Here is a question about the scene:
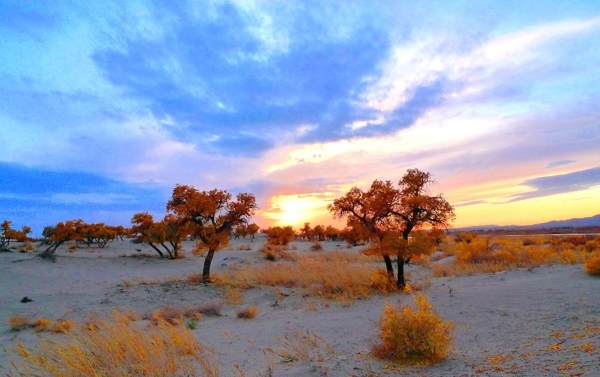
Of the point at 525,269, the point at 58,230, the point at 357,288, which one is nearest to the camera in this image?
the point at 357,288

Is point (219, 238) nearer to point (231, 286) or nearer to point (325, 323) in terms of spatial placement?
point (231, 286)

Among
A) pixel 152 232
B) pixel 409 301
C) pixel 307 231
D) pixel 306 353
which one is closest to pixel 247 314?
pixel 409 301

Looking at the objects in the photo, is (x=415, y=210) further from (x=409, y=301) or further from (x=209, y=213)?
(x=209, y=213)

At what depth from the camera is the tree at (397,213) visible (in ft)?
52.7

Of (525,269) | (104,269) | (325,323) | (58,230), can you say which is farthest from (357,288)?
(58,230)

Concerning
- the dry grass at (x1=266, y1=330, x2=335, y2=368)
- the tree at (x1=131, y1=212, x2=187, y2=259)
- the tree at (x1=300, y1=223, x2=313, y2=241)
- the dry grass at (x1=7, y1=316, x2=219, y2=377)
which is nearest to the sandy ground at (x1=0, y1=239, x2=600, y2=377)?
the dry grass at (x1=266, y1=330, x2=335, y2=368)

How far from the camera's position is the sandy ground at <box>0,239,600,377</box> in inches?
252

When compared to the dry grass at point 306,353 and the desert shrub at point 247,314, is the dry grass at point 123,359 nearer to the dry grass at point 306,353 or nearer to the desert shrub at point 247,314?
the dry grass at point 306,353

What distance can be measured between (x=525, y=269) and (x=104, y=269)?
31.7m

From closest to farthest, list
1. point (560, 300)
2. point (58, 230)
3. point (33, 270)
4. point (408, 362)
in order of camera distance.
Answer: point (408, 362), point (560, 300), point (33, 270), point (58, 230)

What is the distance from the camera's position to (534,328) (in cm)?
866

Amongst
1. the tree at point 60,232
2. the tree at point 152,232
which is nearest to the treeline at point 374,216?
the tree at point 152,232

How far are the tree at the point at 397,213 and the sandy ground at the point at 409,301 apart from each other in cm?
218

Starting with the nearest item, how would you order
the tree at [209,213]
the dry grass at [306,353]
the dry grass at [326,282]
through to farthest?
the dry grass at [306,353], the dry grass at [326,282], the tree at [209,213]
